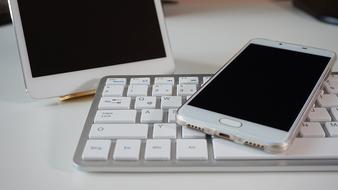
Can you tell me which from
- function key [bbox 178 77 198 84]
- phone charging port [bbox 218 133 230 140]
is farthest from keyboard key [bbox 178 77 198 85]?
phone charging port [bbox 218 133 230 140]

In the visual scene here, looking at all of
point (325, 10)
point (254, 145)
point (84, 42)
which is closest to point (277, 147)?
point (254, 145)

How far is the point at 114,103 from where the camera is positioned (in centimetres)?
36

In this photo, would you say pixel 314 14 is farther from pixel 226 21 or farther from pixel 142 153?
pixel 142 153

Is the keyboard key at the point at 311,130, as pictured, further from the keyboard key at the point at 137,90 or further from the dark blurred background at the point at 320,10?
the dark blurred background at the point at 320,10

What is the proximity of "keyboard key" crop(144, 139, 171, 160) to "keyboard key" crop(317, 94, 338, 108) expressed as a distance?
6.1 inches

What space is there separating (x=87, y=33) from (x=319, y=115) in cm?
26

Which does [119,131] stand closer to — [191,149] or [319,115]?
[191,149]

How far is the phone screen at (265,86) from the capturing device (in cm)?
33

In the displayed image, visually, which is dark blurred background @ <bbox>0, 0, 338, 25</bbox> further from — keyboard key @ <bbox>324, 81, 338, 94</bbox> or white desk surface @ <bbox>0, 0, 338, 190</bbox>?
keyboard key @ <bbox>324, 81, 338, 94</bbox>

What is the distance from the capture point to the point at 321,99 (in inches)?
14.4

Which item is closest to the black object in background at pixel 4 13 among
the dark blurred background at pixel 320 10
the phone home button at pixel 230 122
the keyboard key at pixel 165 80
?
the dark blurred background at pixel 320 10

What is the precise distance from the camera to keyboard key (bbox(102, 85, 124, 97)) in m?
0.38

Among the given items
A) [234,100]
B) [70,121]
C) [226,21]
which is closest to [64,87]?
[70,121]

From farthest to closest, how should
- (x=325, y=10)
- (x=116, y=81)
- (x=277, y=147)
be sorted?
1. (x=325, y=10)
2. (x=116, y=81)
3. (x=277, y=147)
